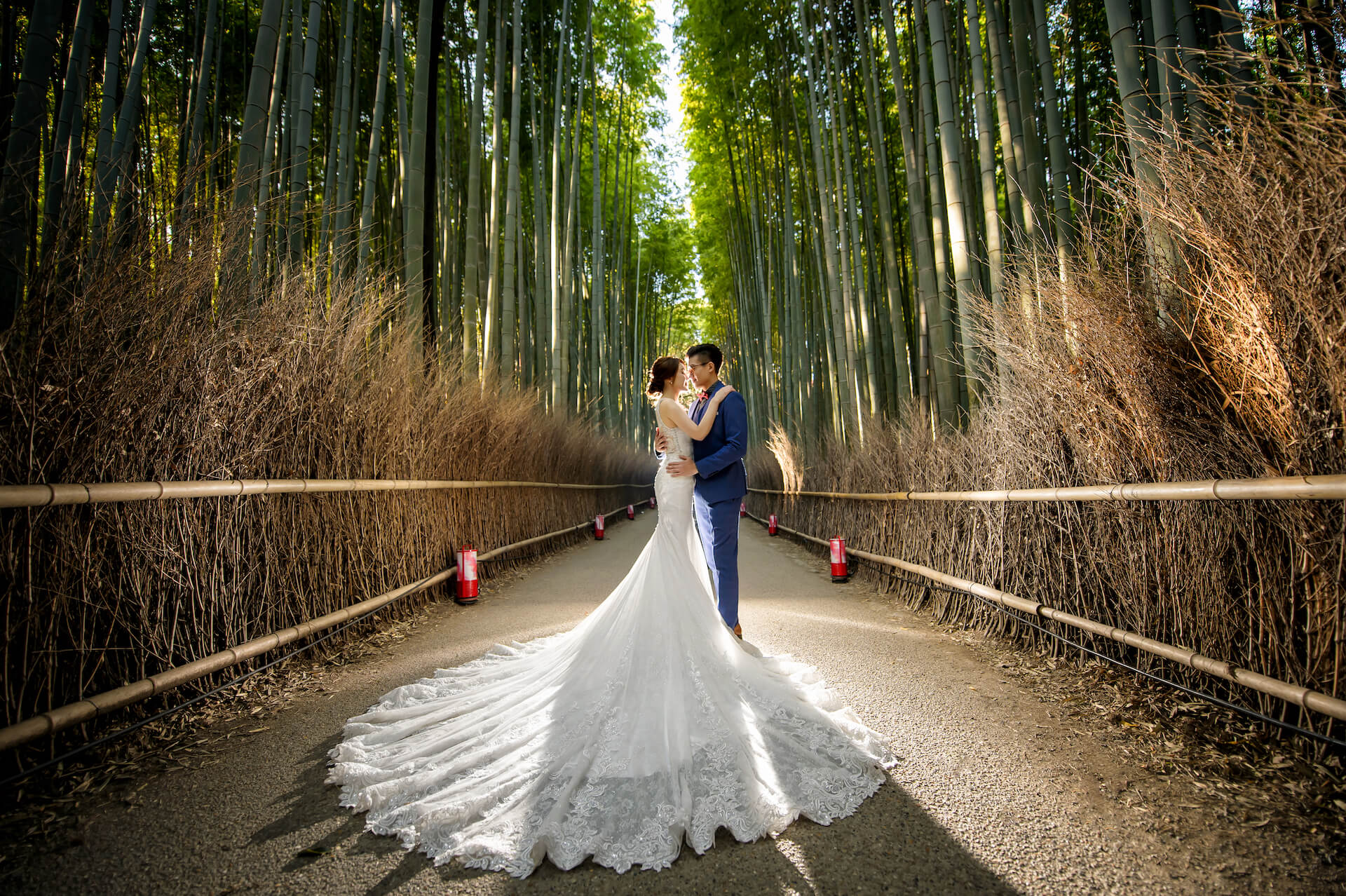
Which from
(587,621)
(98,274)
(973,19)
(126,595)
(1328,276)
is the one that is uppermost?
(973,19)

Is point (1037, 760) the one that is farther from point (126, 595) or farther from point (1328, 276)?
point (126, 595)

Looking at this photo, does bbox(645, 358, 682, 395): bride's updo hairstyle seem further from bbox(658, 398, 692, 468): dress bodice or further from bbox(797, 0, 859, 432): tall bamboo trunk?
bbox(797, 0, 859, 432): tall bamboo trunk

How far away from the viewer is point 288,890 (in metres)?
1.17

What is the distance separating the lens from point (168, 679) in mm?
1771

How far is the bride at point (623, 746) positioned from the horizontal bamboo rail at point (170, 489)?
93 centimetres

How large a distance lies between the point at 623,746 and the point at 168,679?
4.62ft

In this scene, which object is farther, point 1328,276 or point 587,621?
point 587,621

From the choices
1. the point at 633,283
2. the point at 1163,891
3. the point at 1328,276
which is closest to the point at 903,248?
the point at 1328,276

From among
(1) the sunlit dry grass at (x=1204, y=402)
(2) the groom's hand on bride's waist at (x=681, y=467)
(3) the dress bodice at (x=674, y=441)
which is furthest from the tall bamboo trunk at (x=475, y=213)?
(1) the sunlit dry grass at (x=1204, y=402)

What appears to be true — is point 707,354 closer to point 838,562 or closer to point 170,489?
point 170,489

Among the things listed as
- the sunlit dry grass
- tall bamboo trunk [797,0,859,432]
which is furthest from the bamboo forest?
tall bamboo trunk [797,0,859,432]

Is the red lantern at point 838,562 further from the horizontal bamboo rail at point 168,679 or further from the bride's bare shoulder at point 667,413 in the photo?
the horizontal bamboo rail at point 168,679

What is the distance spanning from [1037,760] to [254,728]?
243 centimetres

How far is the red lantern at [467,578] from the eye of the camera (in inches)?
157
